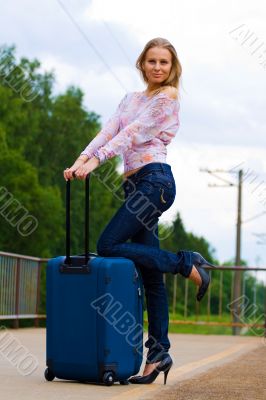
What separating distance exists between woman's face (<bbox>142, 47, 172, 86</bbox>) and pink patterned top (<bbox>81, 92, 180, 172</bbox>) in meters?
0.11

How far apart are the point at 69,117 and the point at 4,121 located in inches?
222

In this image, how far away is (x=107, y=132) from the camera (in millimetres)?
5984

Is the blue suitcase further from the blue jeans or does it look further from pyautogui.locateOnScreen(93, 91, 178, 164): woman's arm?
pyautogui.locateOnScreen(93, 91, 178, 164): woman's arm

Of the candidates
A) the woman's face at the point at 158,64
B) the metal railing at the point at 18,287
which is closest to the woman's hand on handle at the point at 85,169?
the woman's face at the point at 158,64

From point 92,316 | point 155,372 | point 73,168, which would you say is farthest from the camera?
point 155,372

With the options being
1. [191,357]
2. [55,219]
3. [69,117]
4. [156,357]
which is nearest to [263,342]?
[191,357]

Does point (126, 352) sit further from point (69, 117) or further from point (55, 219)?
point (69, 117)

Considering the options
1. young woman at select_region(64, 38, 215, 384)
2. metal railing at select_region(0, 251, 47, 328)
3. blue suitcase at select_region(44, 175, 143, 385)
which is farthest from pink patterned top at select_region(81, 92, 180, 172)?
metal railing at select_region(0, 251, 47, 328)

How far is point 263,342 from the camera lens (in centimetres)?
1279

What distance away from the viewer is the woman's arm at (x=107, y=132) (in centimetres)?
593

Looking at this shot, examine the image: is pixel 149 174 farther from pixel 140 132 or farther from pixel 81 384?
pixel 81 384

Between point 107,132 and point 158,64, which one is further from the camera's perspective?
point 107,132

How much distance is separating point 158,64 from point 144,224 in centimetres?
85

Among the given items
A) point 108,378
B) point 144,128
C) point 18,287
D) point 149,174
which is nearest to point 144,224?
point 149,174
